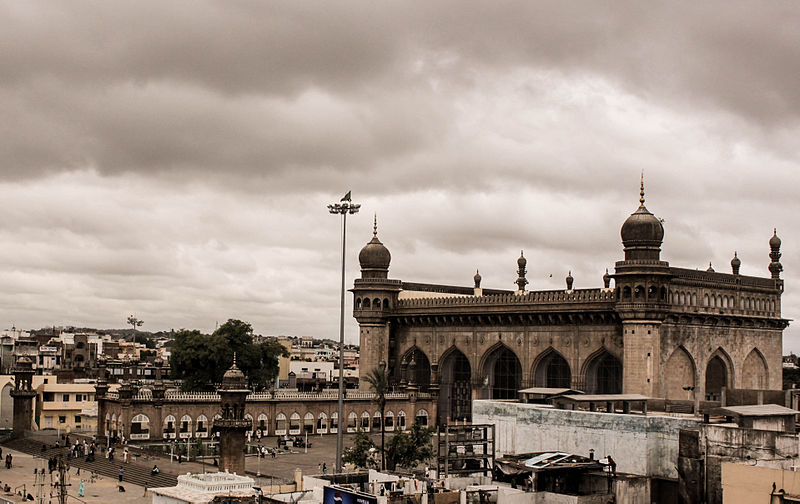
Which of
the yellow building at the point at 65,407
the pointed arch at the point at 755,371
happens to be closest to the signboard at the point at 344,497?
the pointed arch at the point at 755,371

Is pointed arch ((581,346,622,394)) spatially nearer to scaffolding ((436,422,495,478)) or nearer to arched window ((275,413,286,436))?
arched window ((275,413,286,436))

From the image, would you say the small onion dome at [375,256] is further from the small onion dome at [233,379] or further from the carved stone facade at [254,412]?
the small onion dome at [233,379]

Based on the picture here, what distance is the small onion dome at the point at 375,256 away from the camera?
6819cm

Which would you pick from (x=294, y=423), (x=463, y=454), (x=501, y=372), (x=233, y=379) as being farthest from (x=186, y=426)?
(x=463, y=454)

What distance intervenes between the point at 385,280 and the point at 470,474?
31774 millimetres

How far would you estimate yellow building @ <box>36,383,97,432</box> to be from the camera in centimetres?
6550

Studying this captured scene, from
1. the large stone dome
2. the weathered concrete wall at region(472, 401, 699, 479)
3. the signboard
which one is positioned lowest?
the signboard

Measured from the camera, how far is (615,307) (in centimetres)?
5306

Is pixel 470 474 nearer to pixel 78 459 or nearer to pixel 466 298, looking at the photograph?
pixel 78 459

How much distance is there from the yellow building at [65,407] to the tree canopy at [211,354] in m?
6.14

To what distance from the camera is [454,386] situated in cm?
6556

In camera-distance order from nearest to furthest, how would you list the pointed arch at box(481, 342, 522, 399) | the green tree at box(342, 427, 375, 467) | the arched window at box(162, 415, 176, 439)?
the green tree at box(342, 427, 375, 467), the arched window at box(162, 415, 176, 439), the pointed arch at box(481, 342, 522, 399)

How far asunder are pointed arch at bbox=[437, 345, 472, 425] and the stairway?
917 inches

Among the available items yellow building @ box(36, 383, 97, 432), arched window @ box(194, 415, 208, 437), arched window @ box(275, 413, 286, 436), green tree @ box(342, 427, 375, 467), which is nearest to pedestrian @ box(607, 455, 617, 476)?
green tree @ box(342, 427, 375, 467)
